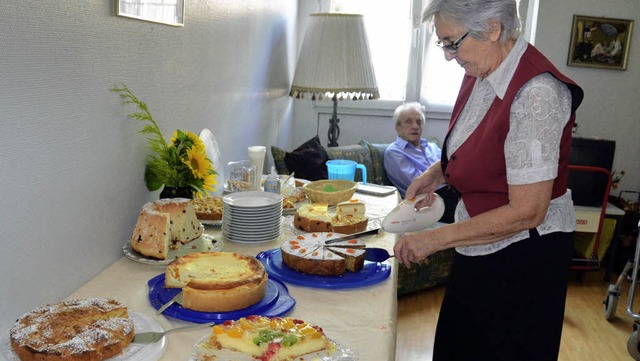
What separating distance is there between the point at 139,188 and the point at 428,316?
2.13m

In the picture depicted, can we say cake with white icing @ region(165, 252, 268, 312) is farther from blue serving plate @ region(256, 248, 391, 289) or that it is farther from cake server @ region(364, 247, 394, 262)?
cake server @ region(364, 247, 394, 262)

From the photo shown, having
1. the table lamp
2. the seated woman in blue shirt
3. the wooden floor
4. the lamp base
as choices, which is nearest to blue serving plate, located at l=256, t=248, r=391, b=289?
the wooden floor

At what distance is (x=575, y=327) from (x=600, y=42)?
7.31 feet

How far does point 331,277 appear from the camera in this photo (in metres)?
1.46

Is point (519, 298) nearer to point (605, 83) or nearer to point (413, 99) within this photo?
point (413, 99)

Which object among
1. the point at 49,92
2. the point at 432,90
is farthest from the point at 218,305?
the point at 432,90

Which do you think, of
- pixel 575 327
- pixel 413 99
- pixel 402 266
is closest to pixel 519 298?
pixel 402 266

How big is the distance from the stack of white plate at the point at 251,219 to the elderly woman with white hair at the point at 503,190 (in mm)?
475

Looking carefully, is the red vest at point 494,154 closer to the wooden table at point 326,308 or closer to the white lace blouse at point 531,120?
the white lace blouse at point 531,120

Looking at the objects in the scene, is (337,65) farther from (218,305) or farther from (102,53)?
(218,305)

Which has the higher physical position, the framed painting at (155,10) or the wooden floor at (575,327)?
the framed painting at (155,10)

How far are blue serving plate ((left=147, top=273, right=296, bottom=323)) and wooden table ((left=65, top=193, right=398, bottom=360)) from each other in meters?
0.02

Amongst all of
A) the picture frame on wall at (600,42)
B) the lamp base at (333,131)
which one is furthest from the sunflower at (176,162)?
the picture frame on wall at (600,42)

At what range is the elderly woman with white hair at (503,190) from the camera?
4.30ft
